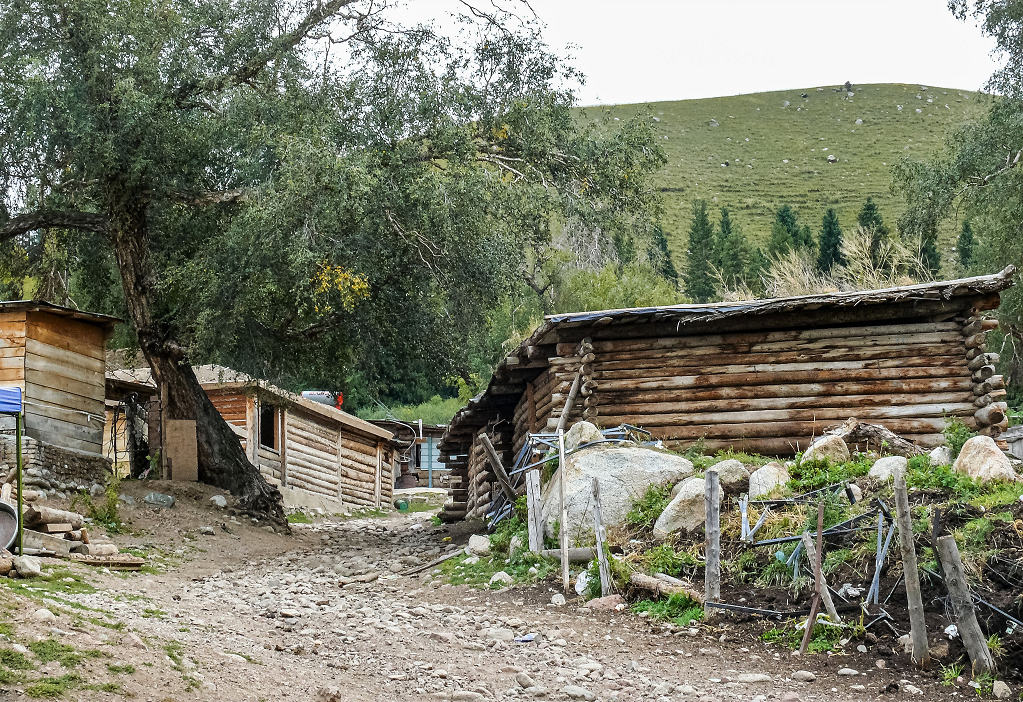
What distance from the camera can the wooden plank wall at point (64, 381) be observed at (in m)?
14.9

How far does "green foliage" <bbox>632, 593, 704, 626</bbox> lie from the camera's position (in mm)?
9156

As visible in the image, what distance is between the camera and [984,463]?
996 centimetres

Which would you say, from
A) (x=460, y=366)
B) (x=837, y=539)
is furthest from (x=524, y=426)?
(x=837, y=539)

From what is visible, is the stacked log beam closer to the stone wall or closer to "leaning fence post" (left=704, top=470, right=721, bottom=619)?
"leaning fence post" (left=704, top=470, right=721, bottom=619)

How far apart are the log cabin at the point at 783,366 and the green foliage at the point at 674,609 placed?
4644mm

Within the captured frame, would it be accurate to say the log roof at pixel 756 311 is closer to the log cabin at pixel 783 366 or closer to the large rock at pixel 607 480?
the log cabin at pixel 783 366

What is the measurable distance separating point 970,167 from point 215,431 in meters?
17.6

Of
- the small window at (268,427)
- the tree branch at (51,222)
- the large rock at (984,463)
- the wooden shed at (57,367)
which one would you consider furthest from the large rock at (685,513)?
the small window at (268,427)

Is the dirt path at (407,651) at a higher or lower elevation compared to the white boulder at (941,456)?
lower

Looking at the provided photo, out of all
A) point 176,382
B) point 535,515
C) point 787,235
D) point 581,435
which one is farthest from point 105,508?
point 787,235

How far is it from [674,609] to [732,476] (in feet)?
7.91

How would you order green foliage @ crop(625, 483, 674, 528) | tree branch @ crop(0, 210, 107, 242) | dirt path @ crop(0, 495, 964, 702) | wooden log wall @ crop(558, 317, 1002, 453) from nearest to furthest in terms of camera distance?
dirt path @ crop(0, 495, 964, 702)
green foliage @ crop(625, 483, 674, 528)
wooden log wall @ crop(558, 317, 1002, 453)
tree branch @ crop(0, 210, 107, 242)

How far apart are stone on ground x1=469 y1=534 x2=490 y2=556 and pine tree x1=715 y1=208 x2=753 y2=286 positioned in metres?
42.8

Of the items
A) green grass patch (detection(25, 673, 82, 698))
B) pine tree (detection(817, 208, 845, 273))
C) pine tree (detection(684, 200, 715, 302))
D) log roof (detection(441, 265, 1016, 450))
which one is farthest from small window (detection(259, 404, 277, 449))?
pine tree (detection(817, 208, 845, 273))
